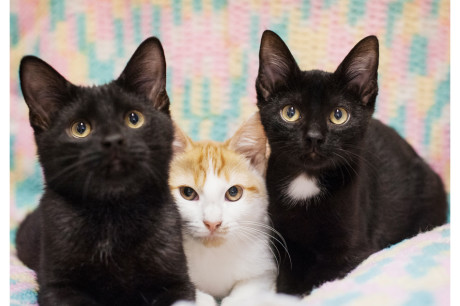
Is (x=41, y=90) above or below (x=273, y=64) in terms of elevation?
below

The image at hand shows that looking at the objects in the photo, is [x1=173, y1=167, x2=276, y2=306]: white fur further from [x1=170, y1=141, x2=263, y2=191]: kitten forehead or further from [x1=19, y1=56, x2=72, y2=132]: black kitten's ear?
[x1=19, y1=56, x2=72, y2=132]: black kitten's ear

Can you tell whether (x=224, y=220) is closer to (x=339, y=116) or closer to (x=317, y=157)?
(x=317, y=157)

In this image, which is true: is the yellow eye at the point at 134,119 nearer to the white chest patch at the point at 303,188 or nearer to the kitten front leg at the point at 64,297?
the kitten front leg at the point at 64,297

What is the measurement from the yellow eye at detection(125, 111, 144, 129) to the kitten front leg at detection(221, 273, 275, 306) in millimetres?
550

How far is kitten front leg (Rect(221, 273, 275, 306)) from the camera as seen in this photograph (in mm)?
1541

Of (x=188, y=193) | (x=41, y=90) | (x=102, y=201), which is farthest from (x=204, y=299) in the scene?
(x=41, y=90)

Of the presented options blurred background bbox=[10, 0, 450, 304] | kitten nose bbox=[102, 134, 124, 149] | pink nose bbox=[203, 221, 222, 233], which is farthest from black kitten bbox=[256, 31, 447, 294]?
blurred background bbox=[10, 0, 450, 304]

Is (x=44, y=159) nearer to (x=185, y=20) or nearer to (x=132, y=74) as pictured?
(x=132, y=74)

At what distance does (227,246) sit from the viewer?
5.27 feet

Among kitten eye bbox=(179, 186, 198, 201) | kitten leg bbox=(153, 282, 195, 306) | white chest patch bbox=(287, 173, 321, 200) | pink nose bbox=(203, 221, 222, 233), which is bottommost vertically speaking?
kitten leg bbox=(153, 282, 195, 306)

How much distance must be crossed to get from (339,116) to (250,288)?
1.77 ft

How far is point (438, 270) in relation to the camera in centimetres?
133

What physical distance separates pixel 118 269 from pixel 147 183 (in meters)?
0.21

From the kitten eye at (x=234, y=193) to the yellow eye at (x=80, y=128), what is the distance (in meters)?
0.49
